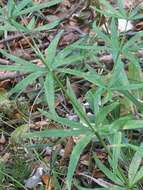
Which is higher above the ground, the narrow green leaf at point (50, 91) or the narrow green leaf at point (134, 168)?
the narrow green leaf at point (50, 91)

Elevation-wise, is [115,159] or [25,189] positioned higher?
[115,159]

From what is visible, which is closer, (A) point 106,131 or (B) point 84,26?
(A) point 106,131

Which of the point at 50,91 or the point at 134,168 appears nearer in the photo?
the point at 50,91

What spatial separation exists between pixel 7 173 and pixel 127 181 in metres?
0.65

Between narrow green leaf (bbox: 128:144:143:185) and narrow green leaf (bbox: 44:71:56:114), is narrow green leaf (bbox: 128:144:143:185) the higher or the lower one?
the lower one

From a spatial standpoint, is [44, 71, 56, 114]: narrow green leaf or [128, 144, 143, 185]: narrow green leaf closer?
[44, 71, 56, 114]: narrow green leaf

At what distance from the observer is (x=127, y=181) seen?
4.82 ft

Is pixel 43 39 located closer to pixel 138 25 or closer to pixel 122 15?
pixel 138 25

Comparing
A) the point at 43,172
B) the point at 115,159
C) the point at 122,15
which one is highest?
the point at 122,15

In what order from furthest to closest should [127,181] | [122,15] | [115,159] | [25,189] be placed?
[25,189] → [122,15] → [127,181] → [115,159]

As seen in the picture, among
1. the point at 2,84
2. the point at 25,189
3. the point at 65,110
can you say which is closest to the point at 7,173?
the point at 25,189

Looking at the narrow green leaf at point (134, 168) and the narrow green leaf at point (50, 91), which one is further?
the narrow green leaf at point (134, 168)

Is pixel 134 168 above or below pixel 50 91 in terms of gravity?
below

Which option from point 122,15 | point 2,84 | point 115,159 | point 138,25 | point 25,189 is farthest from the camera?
point 138,25
